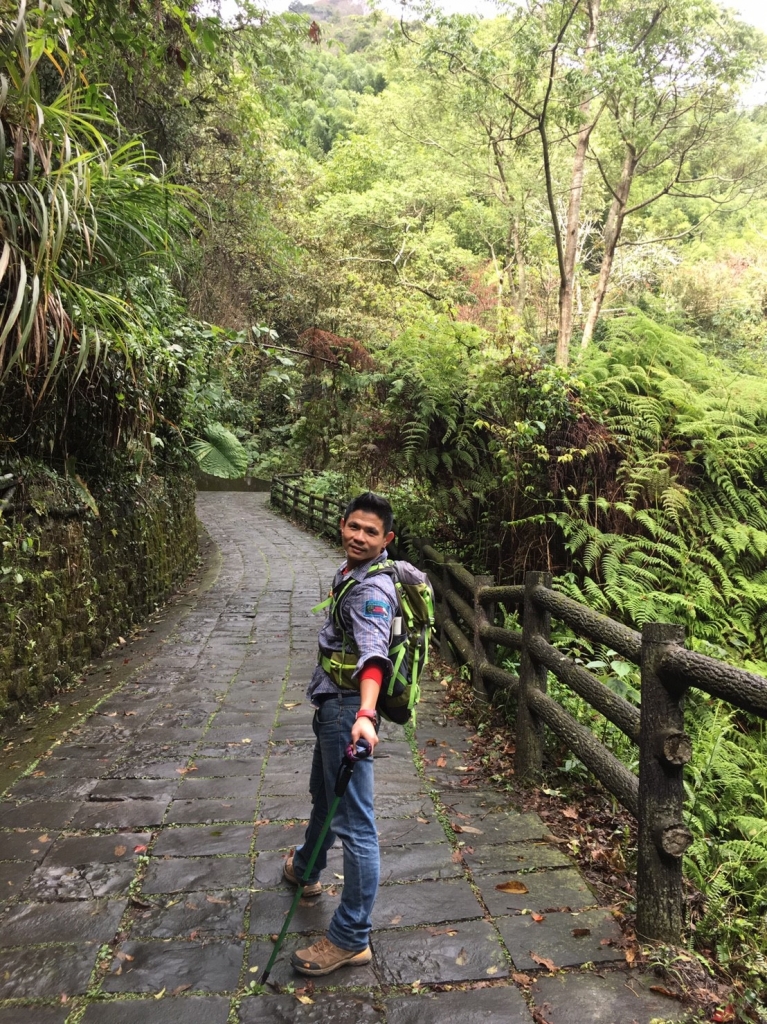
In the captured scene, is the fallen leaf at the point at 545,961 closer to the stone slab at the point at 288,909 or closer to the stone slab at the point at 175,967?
the stone slab at the point at 288,909

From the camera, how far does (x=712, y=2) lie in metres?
11.0

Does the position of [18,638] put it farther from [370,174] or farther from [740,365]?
[370,174]

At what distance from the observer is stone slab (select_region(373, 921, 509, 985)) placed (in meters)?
2.16

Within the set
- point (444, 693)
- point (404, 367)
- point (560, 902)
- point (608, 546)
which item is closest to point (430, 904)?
point (560, 902)

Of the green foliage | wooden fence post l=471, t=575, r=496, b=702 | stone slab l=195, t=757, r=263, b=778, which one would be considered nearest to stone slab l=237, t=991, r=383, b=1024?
stone slab l=195, t=757, r=263, b=778

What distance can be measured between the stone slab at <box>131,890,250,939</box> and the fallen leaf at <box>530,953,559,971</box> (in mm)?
1017

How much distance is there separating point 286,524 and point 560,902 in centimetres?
1411

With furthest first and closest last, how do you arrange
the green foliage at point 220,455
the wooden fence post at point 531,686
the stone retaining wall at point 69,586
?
1. the green foliage at point 220,455
2. the stone retaining wall at point 69,586
3. the wooden fence post at point 531,686

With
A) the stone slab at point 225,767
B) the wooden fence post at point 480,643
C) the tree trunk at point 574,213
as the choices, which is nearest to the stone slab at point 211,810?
the stone slab at point 225,767

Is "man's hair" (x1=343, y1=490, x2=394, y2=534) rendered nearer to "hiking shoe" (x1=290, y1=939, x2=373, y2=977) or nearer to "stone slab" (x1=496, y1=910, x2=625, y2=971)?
"hiking shoe" (x1=290, y1=939, x2=373, y2=977)

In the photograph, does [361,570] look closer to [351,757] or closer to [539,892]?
[351,757]

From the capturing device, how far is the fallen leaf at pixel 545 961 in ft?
7.22

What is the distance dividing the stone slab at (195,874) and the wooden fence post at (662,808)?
150cm

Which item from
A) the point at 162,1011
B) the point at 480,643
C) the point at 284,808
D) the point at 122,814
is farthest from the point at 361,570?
the point at 480,643
